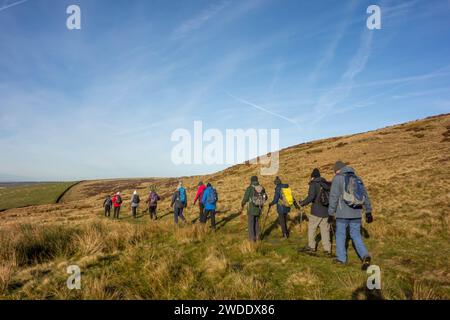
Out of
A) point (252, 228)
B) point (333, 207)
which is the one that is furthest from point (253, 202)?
point (333, 207)

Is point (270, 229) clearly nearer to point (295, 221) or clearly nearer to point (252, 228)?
point (295, 221)

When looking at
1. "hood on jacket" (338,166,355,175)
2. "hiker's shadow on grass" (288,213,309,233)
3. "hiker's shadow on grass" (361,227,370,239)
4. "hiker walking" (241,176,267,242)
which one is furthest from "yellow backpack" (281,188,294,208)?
"hood on jacket" (338,166,355,175)

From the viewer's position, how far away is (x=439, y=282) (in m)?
5.19

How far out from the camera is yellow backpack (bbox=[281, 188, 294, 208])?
9.29 meters

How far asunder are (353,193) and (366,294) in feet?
7.05

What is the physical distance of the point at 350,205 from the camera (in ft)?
19.9

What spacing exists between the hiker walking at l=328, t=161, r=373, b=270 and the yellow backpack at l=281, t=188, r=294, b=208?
9.56ft

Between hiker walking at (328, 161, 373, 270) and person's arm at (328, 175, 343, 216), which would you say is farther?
person's arm at (328, 175, 343, 216)

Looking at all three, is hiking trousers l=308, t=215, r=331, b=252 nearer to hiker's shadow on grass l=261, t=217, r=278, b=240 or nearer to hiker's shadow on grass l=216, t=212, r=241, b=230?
hiker's shadow on grass l=261, t=217, r=278, b=240

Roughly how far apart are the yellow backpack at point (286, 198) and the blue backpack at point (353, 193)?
129 inches

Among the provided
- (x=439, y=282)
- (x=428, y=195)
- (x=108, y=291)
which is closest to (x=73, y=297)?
(x=108, y=291)

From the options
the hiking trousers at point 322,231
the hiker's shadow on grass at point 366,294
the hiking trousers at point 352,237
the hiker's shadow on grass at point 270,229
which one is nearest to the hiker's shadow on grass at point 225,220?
the hiker's shadow on grass at point 270,229

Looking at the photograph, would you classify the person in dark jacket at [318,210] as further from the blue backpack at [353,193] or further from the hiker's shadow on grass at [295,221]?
the hiker's shadow on grass at [295,221]
